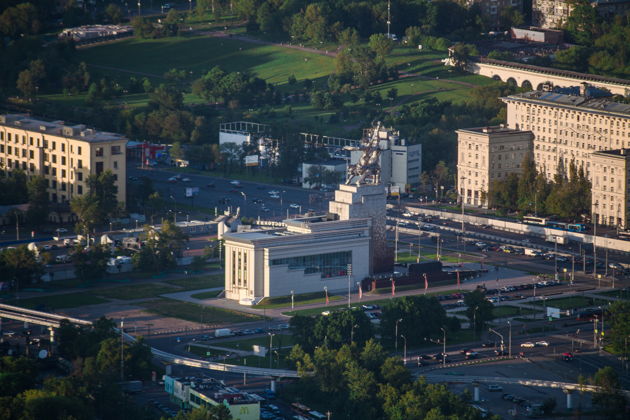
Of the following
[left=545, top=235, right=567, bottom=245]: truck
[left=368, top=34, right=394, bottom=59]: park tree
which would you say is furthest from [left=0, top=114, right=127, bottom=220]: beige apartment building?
[left=368, top=34, right=394, bottom=59]: park tree

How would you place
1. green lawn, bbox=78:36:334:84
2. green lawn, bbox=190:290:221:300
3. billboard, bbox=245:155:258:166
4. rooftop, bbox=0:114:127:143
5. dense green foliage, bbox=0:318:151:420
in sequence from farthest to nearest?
1. green lawn, bbox=78:36:334:84
2. billboard, bbox=245:155:258:166
3. rooftop, bbox=0:114:127:143
4. green lawn, bbox=190:290:221:300
5. dense green foliage, bbox=0:318:151:420

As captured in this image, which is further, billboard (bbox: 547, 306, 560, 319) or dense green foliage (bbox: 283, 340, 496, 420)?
billboard (bbox: 547, 306, 560, 319)

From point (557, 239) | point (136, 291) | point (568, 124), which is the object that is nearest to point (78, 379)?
point (136, 291)

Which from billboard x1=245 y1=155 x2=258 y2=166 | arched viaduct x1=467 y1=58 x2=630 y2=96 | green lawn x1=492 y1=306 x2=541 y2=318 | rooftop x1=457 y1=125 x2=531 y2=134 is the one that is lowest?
green lawn x1=492 y1=306 x2=541 y2=318

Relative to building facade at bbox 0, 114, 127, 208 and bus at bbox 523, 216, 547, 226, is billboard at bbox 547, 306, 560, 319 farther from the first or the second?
building facade at bbox 0, 114, 127, 208

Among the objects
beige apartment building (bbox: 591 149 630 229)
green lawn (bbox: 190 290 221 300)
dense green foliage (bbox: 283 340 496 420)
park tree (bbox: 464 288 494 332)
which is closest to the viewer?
dense green foliage (bbox: 283 340 496 420)

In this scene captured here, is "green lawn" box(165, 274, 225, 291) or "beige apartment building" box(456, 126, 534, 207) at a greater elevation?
"beige apartment building" box(456, 126, 534, 207)
